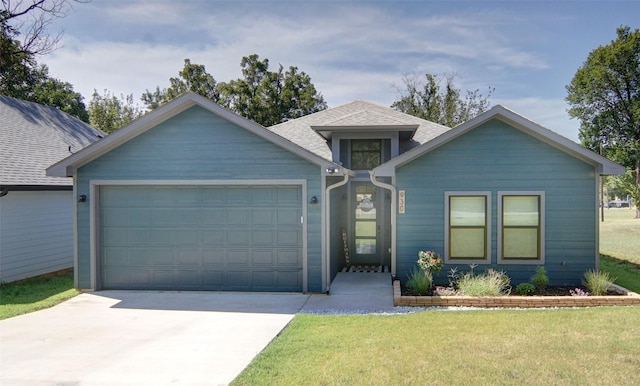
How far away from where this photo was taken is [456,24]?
17375 millimetres

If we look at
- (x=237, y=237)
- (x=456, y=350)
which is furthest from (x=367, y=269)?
(x=456, y=350)

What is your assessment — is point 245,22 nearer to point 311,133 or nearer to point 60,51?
point 311,133

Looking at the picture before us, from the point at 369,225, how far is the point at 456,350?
7.54 metres

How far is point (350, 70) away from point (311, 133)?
12027mm

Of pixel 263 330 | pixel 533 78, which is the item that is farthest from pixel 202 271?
pixel 533 78

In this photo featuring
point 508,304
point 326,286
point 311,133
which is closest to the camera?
point 508,304

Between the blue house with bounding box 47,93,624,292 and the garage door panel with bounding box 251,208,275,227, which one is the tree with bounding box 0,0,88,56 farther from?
the garage door panel with bounding box 251,208,275,227

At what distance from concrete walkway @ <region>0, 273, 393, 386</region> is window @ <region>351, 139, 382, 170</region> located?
11.7ft

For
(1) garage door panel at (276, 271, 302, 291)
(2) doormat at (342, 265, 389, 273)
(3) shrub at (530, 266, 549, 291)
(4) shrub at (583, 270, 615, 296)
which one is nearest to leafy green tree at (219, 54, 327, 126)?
(2) doormat at (342, 265, 389, 273)

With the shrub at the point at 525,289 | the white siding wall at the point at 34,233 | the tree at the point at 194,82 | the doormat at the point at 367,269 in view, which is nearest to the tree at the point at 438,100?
the tree at the point at 194,82

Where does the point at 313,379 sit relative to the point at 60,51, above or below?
below

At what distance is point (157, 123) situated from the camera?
35.4 feet

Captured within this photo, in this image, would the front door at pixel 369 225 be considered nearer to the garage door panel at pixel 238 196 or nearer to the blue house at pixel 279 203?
the blue house at pixel 279 203

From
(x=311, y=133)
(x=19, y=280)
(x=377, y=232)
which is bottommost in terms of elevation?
(x=19, y=280)
